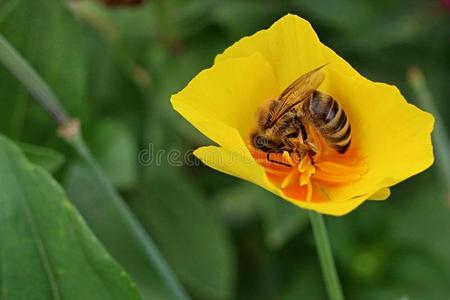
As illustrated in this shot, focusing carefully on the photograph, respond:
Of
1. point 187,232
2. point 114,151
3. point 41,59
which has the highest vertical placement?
point 41,59

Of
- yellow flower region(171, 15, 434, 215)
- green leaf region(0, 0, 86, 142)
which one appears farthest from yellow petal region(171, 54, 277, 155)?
green leaf region(0, 0, 86, 142)

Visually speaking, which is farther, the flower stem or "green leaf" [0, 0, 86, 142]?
"green leaf" [0, 0, 86, 142]

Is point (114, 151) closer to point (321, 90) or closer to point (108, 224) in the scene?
point (108, 224)

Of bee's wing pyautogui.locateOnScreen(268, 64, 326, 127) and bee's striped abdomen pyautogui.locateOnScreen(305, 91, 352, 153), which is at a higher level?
bee's wing pyautogui.locateOnScreen(268, 64, 326, 127)

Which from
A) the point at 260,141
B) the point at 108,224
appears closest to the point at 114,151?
the point at 108,224

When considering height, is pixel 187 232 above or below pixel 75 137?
below

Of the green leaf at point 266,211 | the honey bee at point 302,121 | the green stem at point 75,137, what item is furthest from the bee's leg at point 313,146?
the green leaf at point 266,211

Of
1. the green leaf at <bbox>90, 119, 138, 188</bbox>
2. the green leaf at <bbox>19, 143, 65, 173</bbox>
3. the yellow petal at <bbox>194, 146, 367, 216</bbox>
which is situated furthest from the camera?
the green leaf at <bbox>90, 119, 138, 188</bbox>

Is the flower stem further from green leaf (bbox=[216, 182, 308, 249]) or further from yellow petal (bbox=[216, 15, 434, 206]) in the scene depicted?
green leaf (bbox=[216, 182, 308, 249])
